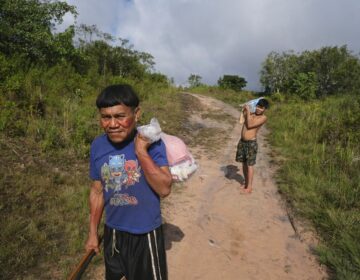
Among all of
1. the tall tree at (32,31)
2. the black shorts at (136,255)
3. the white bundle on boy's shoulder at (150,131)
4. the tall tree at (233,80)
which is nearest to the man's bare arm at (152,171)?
the white bundle on boy's shoulder at (150,131)


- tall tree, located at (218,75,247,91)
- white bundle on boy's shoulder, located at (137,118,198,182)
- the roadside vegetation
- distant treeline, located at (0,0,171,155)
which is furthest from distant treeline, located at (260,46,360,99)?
white bundle on boy's shoulder, located at (137,118,198,182)

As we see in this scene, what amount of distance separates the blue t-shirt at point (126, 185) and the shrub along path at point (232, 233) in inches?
54.2

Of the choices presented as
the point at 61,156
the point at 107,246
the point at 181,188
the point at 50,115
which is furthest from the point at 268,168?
the point at 107,246

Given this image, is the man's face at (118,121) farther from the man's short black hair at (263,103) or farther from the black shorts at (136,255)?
the man's short black hair at (263,103)

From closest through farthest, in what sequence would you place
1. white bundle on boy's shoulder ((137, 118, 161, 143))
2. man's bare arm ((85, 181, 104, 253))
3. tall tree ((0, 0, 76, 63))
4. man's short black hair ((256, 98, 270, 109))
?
white bundle on boy's shoulder ((137, 118, 161, 143))
man's bare arm ((85, 181, 104, 253))
man's short black hair ((256, 98, 270, 109))
tall tree ((0, 0, 76, 63))

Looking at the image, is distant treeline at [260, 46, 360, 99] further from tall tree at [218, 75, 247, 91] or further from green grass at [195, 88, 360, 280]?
green grass at [195, 88, 360, 280]

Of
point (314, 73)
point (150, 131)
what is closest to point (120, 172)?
point (150, 131)

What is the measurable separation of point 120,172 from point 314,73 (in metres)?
22.3

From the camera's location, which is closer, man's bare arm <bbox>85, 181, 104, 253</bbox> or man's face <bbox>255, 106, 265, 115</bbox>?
man's bare arm <bbox>85, 181, 104, 253</bbox>

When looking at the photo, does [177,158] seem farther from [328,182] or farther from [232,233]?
[328,182]

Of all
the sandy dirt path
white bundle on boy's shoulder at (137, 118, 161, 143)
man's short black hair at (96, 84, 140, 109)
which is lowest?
the sandy dirt path

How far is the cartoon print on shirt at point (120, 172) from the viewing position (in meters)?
1.69

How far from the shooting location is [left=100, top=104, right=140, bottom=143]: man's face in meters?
1.62

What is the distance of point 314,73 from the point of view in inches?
841
